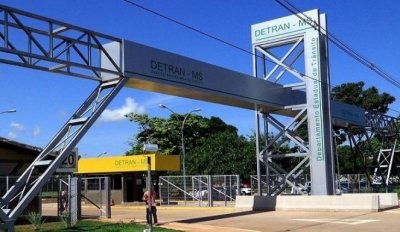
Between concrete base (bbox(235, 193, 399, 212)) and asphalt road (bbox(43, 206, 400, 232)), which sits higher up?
concrete base (bbox(235, 193, 399, 212))

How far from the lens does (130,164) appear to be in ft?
137

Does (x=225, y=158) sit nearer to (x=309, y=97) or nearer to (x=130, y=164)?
(x=130, y=164)

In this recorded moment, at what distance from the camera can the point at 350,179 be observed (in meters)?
47.8

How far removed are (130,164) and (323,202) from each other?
1959 cm

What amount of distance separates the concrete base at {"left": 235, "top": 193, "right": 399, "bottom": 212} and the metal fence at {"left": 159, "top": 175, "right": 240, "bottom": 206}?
8.49 metres

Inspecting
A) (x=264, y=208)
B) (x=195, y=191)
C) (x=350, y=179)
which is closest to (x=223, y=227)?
(x=264, y=208)

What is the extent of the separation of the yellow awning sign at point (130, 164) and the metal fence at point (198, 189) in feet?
4.28

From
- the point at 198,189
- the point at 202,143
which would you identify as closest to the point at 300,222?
the point at 198,189

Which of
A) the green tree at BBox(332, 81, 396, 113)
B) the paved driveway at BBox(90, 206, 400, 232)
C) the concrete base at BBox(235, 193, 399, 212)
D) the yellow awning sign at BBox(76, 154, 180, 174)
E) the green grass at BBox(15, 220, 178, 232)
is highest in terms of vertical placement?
the green tree at BBox(332, 81, 396, 113)

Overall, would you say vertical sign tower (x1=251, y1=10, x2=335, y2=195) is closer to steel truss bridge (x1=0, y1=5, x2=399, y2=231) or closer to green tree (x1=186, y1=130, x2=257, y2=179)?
steel truss bridge (x1=0, y1=5, x2=399, y2=231)

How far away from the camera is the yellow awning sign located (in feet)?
133

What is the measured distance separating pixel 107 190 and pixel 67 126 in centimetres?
756

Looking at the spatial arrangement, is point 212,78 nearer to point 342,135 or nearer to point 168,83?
point 168,83

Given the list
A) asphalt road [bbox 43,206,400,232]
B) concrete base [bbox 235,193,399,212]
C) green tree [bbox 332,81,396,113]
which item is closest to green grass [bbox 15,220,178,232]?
asphalt road [bbox 43,206,400,232]
